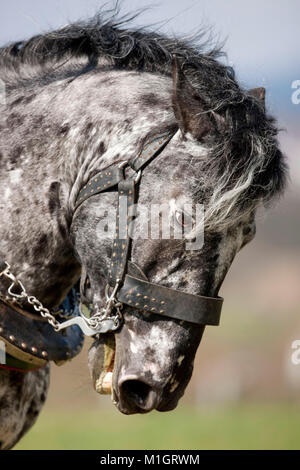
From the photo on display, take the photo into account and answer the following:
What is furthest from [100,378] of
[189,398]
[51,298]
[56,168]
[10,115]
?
[189,398]

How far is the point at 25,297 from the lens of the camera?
3115mm

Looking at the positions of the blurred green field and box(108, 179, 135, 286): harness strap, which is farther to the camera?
the blurred green field

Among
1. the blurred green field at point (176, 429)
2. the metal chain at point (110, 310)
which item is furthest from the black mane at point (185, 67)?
the blurred green field at point (176, 429)

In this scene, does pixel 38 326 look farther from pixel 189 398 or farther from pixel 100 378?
pixel 189 398

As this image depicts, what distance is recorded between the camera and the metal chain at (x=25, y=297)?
10.0 ft

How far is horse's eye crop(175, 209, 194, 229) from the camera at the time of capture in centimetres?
273

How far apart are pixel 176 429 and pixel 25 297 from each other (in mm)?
7053

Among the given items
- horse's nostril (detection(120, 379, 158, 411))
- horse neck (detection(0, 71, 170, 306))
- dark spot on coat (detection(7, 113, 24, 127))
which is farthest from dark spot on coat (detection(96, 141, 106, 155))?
horse's nostril (detection(120, 379, 158, 411))

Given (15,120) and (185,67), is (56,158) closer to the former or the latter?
(15,120)

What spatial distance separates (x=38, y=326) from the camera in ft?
10.5

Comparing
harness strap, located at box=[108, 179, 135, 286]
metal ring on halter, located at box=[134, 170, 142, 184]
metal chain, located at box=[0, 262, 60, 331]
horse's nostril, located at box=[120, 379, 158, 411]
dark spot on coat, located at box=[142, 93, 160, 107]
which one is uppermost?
dark spot on coat, located at box=[142, 93, 160, 107]

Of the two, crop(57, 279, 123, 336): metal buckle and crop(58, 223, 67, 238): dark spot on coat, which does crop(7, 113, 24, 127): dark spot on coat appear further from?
crop(57, 279, 123, 336): metal buckle

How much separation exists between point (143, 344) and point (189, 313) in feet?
0.81

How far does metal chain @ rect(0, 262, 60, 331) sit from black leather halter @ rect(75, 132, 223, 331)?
48cm
